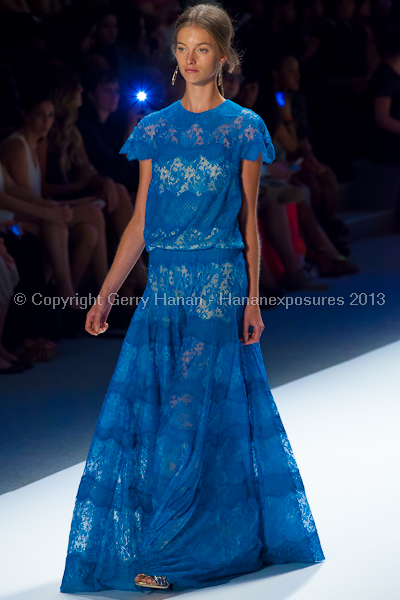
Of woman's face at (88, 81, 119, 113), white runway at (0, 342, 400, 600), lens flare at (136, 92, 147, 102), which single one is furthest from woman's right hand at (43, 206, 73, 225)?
white runway at (0, 342, 400, 600)

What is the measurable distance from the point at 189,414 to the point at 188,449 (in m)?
0.08

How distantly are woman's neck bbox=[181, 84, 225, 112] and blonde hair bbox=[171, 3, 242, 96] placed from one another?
3.0 inches

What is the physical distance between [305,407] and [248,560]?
4.66ft

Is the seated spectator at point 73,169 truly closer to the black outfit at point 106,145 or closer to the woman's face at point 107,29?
the black outfit at point 106,145

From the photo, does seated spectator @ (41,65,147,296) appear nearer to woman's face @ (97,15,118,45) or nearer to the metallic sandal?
woman's face @ (97,15,118,45)

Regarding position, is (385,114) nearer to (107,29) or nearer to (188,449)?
(107,29)

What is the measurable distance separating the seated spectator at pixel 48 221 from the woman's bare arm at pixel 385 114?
3849 mm

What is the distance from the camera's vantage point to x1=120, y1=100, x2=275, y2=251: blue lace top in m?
1.93

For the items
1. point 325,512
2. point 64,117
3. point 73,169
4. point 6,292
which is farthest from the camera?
point 73,169

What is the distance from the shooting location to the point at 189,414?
1.95m

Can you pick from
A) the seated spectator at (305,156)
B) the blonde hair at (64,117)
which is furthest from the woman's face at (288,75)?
the blonde hair at (64,117)

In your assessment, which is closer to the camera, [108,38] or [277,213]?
[108,38]

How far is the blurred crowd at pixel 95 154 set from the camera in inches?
168

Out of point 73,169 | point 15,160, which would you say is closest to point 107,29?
point 73,169
